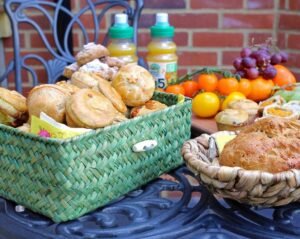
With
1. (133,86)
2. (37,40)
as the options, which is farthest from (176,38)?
(133,86)

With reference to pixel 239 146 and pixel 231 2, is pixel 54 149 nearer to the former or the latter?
pixel 239 146

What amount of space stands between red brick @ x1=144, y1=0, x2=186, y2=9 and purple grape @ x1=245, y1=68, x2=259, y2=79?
57cm

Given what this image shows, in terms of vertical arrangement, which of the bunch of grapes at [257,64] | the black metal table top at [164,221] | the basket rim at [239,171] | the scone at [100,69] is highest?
the scone at [100,69]

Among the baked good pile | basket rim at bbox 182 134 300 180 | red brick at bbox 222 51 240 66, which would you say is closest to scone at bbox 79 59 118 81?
the baked good pile

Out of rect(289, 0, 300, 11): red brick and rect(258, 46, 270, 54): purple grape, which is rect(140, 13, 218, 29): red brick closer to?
rect(289, 0, 300, 11): red brick

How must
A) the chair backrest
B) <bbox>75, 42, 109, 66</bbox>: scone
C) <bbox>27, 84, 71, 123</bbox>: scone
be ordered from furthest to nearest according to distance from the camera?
the chair backrest < <bbox>75, 42, 109, 66</bbox>: scone < <bbox>27, 84, 71, 123</bbox>: scone

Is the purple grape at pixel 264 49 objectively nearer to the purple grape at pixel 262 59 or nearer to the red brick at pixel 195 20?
the purple grape at pixel 262 59

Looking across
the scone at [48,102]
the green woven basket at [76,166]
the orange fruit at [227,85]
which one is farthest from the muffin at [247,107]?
the scone at [48,102]

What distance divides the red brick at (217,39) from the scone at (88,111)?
1.24 meters

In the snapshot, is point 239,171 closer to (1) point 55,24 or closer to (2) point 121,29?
(2) point 121,29

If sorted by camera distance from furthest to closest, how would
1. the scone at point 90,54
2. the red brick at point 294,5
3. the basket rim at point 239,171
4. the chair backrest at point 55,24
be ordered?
the red brick at point 294,5 → the chair backrest at point 55,24 → the scone at point 90,54 → the basket rim at point 239,171

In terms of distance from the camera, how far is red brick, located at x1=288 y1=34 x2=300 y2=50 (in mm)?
1936

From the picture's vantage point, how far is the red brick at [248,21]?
1953mm

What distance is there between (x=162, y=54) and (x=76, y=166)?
92cm
